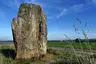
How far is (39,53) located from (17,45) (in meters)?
1.62

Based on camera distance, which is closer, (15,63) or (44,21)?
(15,63)

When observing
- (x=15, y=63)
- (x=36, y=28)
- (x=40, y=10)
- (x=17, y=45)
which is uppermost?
(x=40, y=10)

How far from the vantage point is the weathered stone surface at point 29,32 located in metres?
17.8

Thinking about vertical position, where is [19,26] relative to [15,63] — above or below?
above

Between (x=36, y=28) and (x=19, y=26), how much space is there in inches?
47.6

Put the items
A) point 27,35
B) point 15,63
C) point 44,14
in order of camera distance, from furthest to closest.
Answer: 1. point 44,14
2. point 27,35
3. point 15,63

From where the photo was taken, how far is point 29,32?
17.9 meters

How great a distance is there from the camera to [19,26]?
18.0 m

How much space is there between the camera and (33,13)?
1817 centimetres

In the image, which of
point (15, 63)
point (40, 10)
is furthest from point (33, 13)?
point (15, 63)

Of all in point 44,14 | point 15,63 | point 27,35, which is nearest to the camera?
point 15,63

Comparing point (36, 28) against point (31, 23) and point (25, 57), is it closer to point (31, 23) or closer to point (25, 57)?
point (31, 23)

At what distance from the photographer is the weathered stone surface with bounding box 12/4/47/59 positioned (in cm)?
1778

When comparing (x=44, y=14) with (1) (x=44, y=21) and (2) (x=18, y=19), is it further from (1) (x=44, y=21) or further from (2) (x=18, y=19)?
(2) (x=18, y=19)
